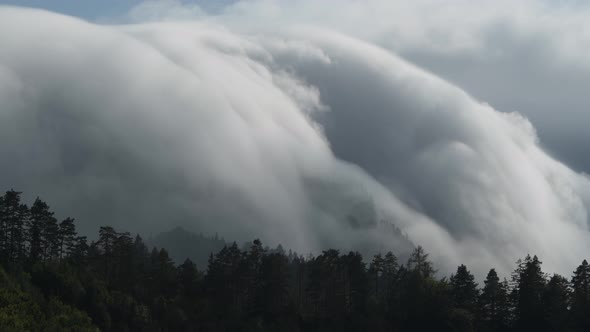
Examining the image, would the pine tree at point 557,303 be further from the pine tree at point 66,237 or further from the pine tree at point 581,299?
the pine tree at point 66,237

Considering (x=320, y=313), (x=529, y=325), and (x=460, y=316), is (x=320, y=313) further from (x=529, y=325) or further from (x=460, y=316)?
(x=529, y=325)

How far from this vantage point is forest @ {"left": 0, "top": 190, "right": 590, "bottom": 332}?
116 meters

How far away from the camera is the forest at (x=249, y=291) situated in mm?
115500

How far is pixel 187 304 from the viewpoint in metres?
128

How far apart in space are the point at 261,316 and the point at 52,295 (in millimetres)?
41579

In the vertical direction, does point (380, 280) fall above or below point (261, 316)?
above

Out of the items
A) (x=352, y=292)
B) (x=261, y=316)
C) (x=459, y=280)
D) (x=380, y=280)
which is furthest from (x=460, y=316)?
(x=380, y=280)

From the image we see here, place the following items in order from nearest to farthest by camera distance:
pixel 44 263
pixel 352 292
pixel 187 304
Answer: pixel 44 263 → pixel 187 304 → pixel 352 292

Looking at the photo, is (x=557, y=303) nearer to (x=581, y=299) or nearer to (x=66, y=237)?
(x=581, y=299)

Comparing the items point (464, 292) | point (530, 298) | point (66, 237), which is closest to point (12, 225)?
point (66, 237)

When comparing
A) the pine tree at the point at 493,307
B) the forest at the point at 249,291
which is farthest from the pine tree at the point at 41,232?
the pine tree at the point at 493,307

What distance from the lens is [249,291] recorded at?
469 feet

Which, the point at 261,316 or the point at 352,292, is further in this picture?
the point at 352,292

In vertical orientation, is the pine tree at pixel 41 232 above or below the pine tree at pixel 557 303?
below
